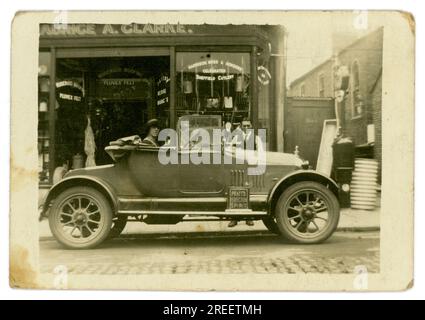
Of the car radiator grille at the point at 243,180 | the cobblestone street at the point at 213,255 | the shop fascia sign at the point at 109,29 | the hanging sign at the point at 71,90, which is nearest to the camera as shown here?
the cobblestone street at the point at 213,255

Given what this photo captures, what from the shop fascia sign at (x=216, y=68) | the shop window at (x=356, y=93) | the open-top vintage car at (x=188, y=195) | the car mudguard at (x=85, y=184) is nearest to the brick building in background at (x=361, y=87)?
the shop window at (x=356, y=93)

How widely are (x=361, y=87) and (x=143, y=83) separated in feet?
6.12

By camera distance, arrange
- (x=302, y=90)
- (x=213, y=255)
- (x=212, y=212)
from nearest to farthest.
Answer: (x=213, y=255)
(x=212, y=212)
(x=302, y=90)

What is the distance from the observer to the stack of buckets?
17.1 feet

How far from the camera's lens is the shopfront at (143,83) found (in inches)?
209

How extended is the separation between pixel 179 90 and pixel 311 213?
5.10ft

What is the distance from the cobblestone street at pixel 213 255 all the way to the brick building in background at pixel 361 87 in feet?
2.63

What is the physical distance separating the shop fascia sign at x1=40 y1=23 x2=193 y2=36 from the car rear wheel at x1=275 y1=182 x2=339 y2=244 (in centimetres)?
164

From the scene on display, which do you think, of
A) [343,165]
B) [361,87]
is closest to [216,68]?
[361,87]

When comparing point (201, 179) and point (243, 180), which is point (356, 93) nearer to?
point (243, 180)

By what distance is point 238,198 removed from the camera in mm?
5293

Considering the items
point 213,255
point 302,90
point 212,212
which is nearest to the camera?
point 213,255

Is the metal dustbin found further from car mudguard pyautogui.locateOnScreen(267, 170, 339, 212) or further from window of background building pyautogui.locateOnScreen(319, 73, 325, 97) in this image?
window of background building pyautogui.locateOnScreen(319, 73, 325, 97)

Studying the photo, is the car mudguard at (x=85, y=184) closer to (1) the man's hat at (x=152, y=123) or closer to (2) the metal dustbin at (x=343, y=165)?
(1) the man's hat at (x=152, y=123)
